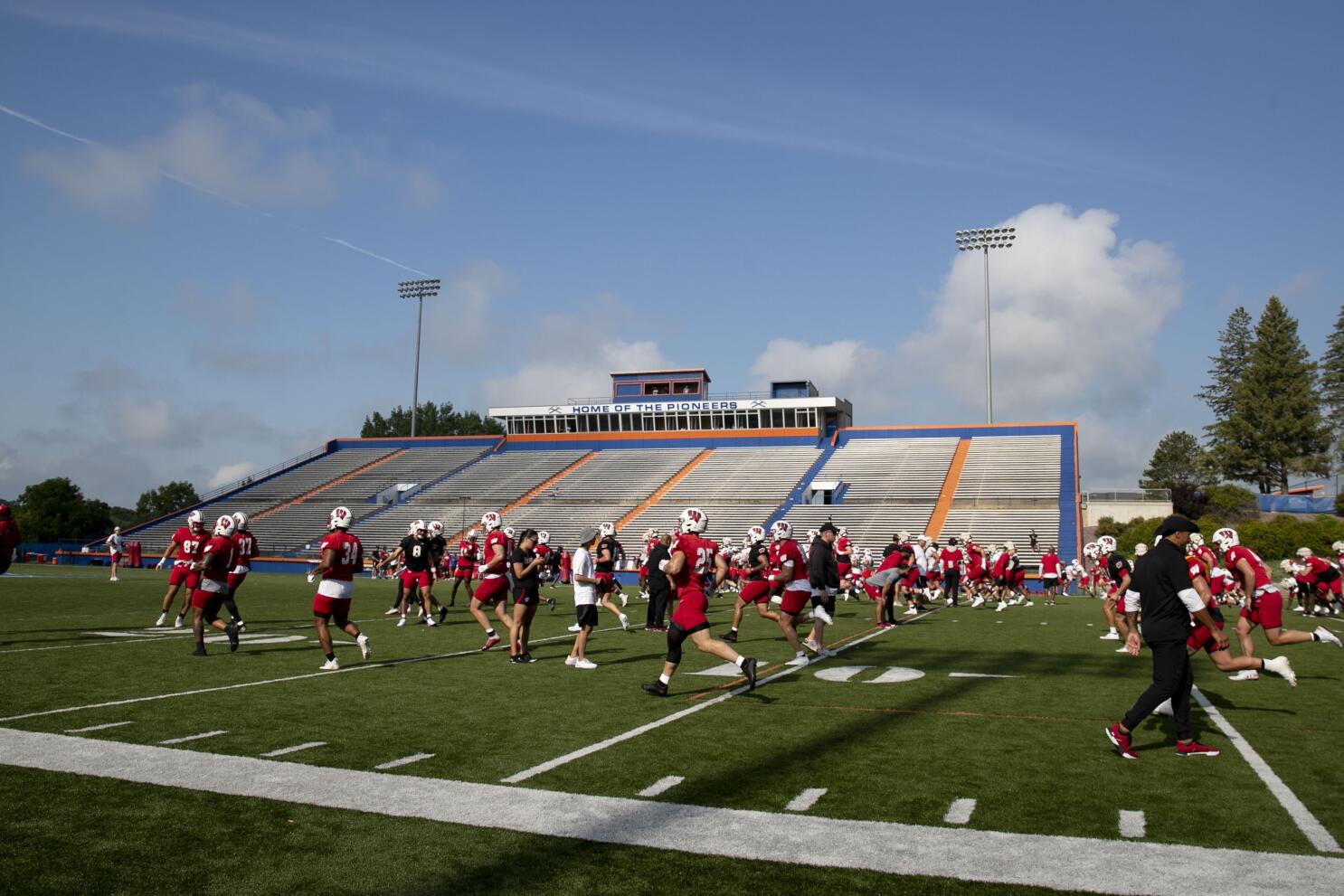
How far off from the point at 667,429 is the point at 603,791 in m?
58.9

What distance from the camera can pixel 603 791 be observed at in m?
6.15

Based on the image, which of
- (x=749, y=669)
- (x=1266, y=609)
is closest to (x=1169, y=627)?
(x=749, y=669)

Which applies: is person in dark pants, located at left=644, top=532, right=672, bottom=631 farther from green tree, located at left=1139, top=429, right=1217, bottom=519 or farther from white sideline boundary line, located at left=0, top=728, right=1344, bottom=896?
green tree, located at left=1139, top=429, right=1217, bottom=519

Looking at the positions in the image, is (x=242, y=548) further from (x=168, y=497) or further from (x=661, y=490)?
(x=168, y=497)

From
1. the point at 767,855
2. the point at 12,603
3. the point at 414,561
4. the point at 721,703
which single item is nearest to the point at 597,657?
the point at 721,703

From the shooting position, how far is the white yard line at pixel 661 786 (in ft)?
20.1

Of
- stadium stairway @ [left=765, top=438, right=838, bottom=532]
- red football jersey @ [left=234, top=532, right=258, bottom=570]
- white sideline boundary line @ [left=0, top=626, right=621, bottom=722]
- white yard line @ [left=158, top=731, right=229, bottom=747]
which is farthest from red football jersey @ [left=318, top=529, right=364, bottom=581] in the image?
stadium stairway @ [left=765, top=438, right=838, bottom=532]

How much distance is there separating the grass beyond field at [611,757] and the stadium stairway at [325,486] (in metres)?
45.5

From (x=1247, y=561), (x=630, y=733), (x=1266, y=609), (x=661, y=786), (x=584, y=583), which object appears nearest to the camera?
(x=661, y=786)

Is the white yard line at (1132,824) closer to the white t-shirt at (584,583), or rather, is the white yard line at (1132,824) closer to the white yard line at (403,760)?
the white yard line at (403,760)

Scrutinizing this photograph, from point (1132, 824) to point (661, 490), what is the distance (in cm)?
4942

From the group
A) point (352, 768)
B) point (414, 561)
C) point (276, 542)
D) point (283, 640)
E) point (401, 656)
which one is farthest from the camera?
point (276, 542)

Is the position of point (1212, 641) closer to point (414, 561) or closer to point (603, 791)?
point (603, 791)

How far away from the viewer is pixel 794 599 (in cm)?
1262
